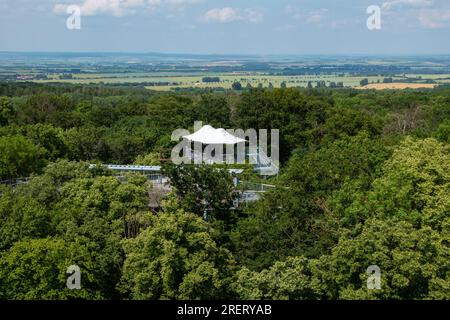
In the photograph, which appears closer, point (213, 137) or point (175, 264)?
point (175, 264)

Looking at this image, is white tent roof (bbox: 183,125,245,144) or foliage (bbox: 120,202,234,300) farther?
white tent roof (bbox: 183,125,245,144)

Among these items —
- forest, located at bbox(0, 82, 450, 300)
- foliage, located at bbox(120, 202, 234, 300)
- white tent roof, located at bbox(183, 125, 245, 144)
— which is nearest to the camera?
forest, located at bbox(0, 82, 450, 300)

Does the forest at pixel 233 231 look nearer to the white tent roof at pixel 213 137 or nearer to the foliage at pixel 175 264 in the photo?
the foliage at pixel 175 264

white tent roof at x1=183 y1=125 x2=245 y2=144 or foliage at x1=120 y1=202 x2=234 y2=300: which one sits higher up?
white tent roof at x1=183 y1=125 x2=245 y2=144

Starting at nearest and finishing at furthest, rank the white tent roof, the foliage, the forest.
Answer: the forest → the foliage → the white tent roof

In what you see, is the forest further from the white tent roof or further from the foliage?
the white tent roof

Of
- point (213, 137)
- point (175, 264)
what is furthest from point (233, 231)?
point (213, 137)

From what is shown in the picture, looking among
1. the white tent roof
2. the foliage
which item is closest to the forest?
the foliage

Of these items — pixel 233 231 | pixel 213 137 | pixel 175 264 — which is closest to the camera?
pixel 175 264

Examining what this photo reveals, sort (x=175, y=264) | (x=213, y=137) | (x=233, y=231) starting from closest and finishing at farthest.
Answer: (x=175, y=264)
(x=233, y=231)
(x=213, y=137)

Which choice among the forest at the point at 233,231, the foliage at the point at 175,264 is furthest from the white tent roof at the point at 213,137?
the foliage at the point at 175,264

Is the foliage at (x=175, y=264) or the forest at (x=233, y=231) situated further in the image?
the foliage at (x=175, y=264)

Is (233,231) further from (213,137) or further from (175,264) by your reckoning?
(213,137)
